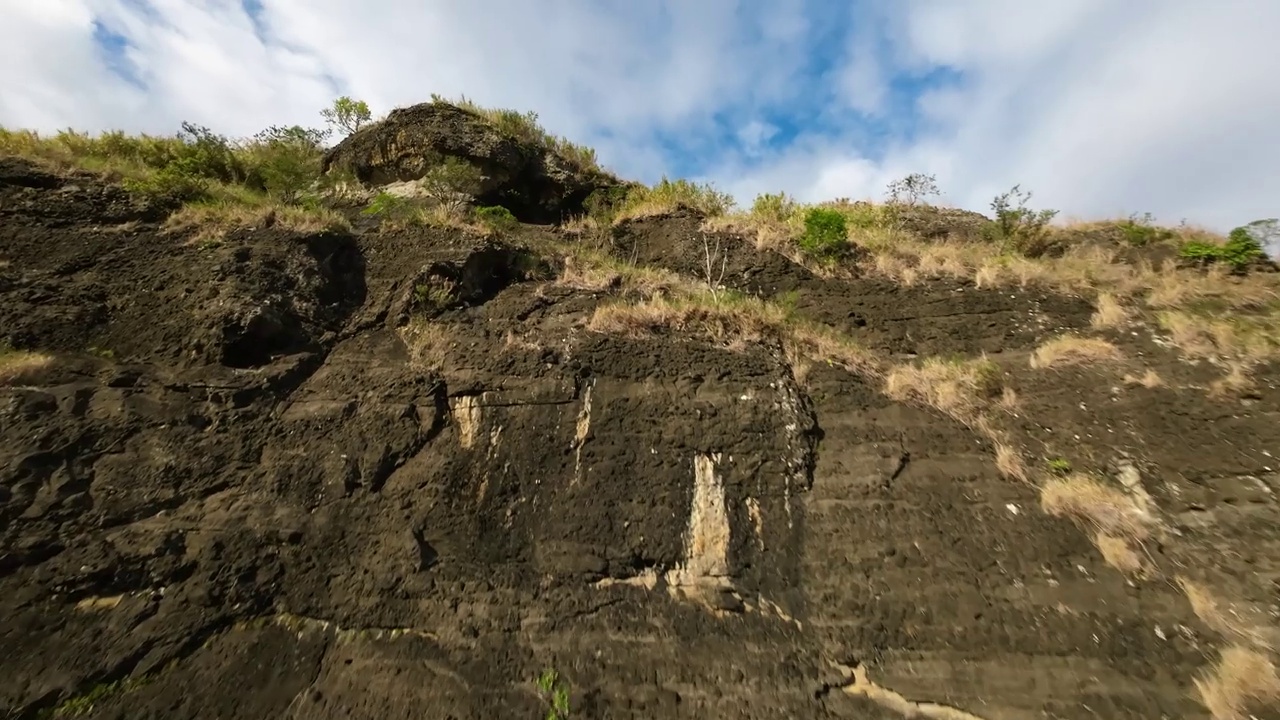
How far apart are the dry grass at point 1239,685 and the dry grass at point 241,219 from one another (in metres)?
11.2

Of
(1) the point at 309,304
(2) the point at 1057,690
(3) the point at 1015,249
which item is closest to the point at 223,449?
(1) the point at 309,304

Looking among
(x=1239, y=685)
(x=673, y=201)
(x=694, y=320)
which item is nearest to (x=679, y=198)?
(x=673, y=201)

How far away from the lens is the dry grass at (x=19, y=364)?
20.7 feet

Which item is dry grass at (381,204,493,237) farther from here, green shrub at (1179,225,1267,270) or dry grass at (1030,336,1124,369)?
green shrub at (1179,225,1267,270)

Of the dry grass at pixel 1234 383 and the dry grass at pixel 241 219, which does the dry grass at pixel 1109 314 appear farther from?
the dry grass at pixel 241 219

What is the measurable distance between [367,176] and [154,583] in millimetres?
9891

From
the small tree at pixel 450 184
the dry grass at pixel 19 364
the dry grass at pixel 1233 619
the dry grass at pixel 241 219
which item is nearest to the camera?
the dry grass at pixel 1233 619

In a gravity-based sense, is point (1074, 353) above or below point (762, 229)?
below

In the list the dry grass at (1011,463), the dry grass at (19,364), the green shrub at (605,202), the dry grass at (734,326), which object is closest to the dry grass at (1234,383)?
the dry grass at (1011,463)

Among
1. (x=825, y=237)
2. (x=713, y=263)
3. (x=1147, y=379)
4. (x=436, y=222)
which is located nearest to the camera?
(x=1147, y=379)

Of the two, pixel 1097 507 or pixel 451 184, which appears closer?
pixel 1097 507

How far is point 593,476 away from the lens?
658 centimetres

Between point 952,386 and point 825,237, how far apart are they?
4.18m

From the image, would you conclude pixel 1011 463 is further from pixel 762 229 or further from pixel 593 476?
pixel 762 229
